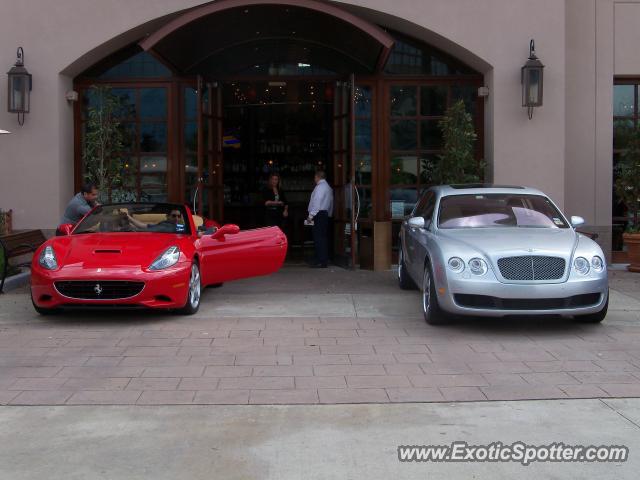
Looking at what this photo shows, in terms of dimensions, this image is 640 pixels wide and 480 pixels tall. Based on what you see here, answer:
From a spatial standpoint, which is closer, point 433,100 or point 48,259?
point 48,259

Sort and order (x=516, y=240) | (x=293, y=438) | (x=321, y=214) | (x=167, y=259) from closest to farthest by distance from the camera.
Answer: (x=293, y=438) < (x=516, y=240) < (x=167, y=259) < (x=321, y=214)

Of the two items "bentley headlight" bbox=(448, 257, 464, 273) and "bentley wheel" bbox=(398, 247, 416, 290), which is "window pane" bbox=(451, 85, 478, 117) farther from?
"bentley headlight" bbox=(448, 257, 464, 273)

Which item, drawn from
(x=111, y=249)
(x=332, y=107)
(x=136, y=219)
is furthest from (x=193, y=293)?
(x=332, y=107)

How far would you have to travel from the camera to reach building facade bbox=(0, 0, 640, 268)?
12406mm

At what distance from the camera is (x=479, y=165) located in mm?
12492

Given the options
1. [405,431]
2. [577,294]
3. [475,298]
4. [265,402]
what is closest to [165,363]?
[265,402]

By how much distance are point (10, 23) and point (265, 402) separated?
9.65 m

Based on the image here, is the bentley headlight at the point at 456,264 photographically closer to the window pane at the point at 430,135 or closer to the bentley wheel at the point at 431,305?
the bentley wheel at the point at 431,305

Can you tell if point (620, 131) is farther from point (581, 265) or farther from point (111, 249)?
point (111, 249)

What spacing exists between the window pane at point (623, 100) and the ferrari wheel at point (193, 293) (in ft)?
28.3

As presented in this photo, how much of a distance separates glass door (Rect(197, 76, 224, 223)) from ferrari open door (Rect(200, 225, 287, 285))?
365cm

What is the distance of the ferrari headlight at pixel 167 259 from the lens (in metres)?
7.99

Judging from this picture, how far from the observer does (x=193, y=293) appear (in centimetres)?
859

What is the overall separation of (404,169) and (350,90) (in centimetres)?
176
